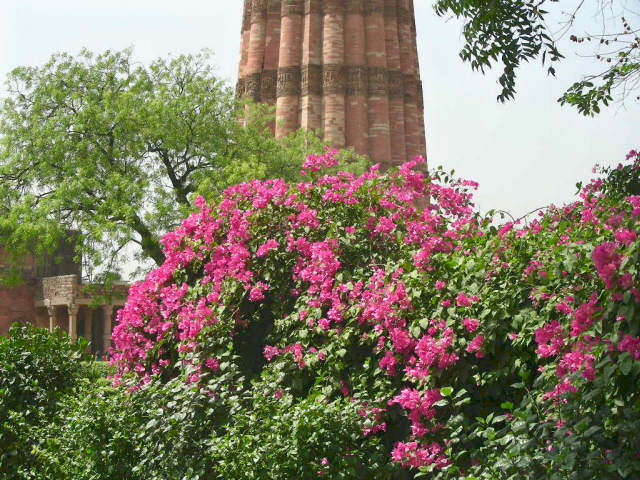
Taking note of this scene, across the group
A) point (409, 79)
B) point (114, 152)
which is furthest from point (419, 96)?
point (114, 152)

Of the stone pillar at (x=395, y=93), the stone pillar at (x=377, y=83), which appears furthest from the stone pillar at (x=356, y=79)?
the stone pillar at (x=395, y=93)

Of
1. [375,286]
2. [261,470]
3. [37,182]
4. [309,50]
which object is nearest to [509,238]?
[375,286]

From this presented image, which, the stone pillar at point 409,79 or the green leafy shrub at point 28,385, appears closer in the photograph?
the green leafy shrub at point 28,385

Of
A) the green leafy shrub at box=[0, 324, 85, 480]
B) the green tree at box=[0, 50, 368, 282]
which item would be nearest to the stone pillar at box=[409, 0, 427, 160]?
the green tree at box=[0, 50, 368, 282]

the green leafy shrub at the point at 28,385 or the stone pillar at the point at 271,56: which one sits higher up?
the stone pillar at the point at 271,56

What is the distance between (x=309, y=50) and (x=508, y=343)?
22.6 metres

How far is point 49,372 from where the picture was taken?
253 inches

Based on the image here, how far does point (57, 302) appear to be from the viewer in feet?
88.6

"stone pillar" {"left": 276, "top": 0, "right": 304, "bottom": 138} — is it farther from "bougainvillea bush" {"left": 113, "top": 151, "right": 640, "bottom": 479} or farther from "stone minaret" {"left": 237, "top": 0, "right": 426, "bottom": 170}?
"bougainvillea bush" {"left": 113, "top": 151, "right": 640, "bottom": 479}

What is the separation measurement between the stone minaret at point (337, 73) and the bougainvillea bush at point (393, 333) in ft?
63.1

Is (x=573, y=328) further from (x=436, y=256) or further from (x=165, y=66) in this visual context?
(x=165, y=66)

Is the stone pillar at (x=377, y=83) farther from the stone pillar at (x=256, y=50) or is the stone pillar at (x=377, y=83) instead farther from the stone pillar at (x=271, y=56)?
the stone pillar at (x=256, y=50)

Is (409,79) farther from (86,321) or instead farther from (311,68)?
(86,321)

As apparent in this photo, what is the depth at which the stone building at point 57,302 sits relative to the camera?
87.4 ft
